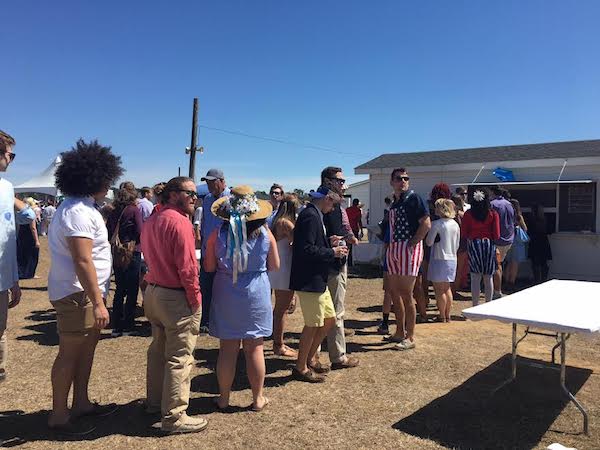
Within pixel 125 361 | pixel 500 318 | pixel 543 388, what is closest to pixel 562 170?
pixel 543 388

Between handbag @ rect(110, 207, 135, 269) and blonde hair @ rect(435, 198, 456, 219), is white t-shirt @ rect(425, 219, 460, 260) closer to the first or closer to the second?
blonde hair @ rect(435, 198, 456, 219)

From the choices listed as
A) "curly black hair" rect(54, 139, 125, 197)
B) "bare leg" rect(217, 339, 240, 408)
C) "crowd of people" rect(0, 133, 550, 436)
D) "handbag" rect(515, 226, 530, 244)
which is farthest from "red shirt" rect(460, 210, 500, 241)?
"curly black hair" rect(54, 139, 125, 197)

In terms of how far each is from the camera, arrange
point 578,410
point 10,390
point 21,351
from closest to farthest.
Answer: point 578,410 → point 10,390 → point 21,351

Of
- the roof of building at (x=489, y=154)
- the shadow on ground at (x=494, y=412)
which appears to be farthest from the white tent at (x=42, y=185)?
the shadow on ground at (x=494, y=412)

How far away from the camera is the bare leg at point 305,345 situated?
4.12 meters

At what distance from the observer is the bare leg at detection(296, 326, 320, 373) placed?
4.12 m

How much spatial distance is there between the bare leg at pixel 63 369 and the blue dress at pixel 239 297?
923 mm

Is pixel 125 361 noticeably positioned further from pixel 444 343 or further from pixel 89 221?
pixel 444 343

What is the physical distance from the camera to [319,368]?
4.47 m

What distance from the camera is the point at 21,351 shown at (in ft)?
16.8

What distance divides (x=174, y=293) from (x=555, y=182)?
31.8 feet

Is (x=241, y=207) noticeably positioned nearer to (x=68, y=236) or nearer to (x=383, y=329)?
(x=68, y=236)

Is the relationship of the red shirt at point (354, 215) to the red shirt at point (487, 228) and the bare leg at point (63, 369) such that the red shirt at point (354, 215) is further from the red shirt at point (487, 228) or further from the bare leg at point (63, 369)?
the bare leg at point (63, 369)

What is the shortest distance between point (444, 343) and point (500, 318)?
93.6 inches
